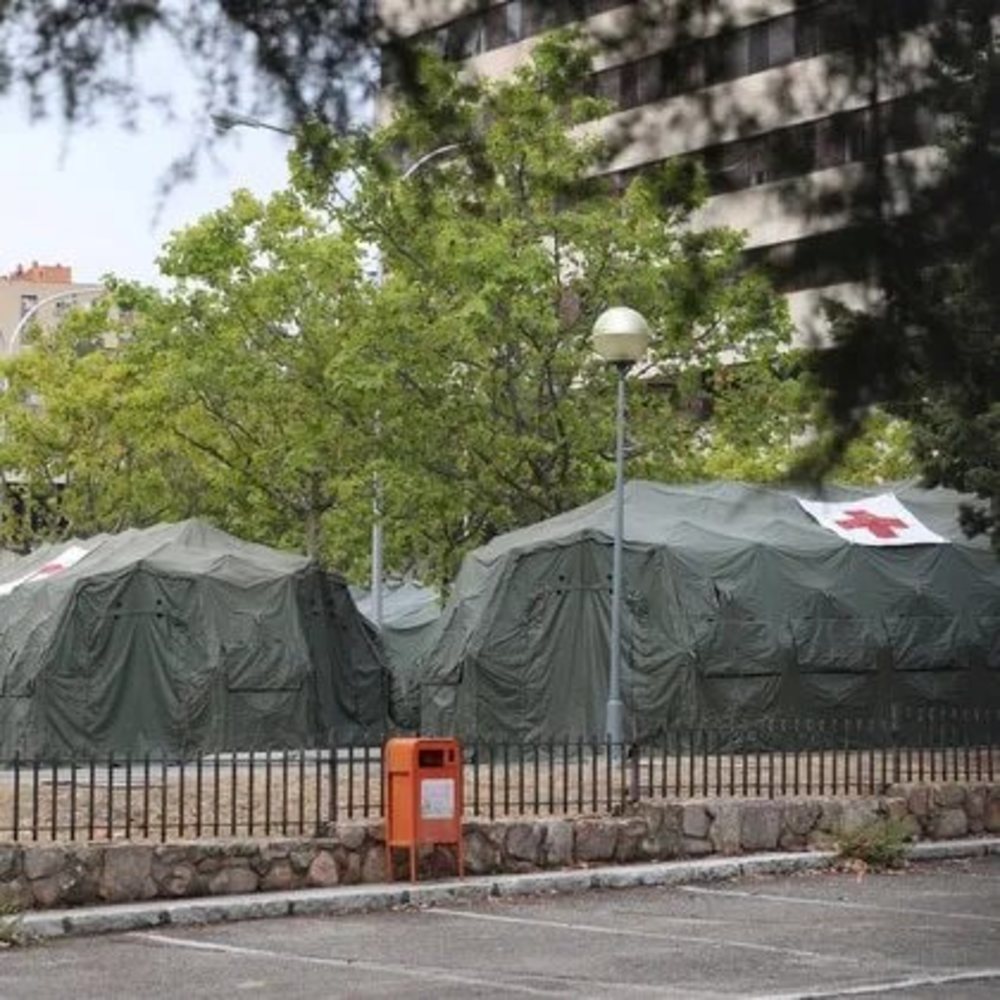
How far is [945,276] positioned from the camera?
15.9 ft

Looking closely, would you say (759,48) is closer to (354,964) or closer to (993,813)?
(354,964)

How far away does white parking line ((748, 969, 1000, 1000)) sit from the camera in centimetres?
1091

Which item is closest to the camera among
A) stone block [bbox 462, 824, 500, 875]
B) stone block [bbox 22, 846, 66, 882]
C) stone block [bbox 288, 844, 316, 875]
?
stone block [bbox 22, 846, 66, 882]

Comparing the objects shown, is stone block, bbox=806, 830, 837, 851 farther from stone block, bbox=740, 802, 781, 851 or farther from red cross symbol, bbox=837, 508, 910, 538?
red cross symbol, bbox=837, 508, 910, 538

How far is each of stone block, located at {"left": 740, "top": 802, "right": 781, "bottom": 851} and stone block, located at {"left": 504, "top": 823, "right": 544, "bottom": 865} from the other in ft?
6.37

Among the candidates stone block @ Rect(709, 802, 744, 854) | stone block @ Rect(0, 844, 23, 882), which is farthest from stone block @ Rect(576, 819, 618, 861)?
stone block @ Rect(0, 844, 23, 882)

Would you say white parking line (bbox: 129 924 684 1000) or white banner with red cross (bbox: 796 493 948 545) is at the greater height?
white banner with red cross (bbox: 796 493 948 545)

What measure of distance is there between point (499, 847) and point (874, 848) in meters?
3.14

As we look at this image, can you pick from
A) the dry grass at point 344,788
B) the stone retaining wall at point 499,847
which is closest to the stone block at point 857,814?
the stone retaining wall at point 499,847

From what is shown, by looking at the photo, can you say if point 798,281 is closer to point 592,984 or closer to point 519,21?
point 519,21

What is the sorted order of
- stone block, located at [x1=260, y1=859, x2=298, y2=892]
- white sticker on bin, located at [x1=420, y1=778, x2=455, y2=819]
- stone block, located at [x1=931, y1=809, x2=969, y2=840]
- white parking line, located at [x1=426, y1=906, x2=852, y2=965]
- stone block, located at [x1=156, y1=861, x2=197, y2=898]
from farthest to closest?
stone block, located at [x1=931, y1=809, x2=969, y2=840] → white sticker on bin, located at [x1=420, y1=778, x2=455, y2=819] → stone block, located at [x1=260, y1=859, x2=298, y2=892] → stone block, located at [x1=156, y1=861, x2=197, y2=898] → white parking line, located at [x1=426, y1=906, x2=852, y2=965]

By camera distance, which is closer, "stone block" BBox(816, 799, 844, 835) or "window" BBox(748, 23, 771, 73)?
"window" BBox(748, 23, 771, 73)

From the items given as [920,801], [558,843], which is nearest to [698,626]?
[920,801]

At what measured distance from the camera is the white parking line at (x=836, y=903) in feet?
47.4
